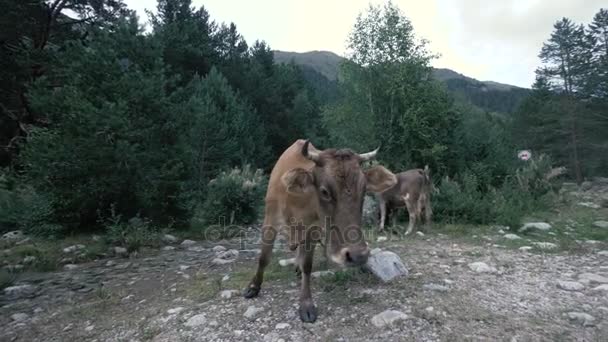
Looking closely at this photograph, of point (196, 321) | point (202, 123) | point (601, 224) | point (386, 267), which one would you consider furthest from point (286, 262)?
point (202, 123)

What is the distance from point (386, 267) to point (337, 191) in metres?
1.80

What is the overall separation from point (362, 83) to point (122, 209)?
14551 millimetres

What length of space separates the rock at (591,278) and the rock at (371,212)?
580 centimetres

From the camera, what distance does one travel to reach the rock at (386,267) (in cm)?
491

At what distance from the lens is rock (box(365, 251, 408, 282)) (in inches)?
193

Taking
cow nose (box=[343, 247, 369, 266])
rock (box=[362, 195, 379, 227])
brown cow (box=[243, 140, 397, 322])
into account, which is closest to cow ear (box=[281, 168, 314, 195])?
brown cow (box=[243, 140, 397, 322])

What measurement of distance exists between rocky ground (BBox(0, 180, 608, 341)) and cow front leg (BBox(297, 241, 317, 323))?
0.13 metres

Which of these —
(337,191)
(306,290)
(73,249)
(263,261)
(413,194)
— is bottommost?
(73,249)

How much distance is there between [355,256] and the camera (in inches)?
137

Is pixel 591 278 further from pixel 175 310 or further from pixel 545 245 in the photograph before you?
pixel 175 310

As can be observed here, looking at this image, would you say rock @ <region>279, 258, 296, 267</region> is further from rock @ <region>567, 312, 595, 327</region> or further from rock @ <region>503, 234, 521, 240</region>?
rock @ <region>503, 234, 521, 240</region>

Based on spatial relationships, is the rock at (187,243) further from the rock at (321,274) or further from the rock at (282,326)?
the rock at (282,326)

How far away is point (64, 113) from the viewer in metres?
8.45

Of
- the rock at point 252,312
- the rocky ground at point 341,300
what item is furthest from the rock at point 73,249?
the rock at point 252,312
